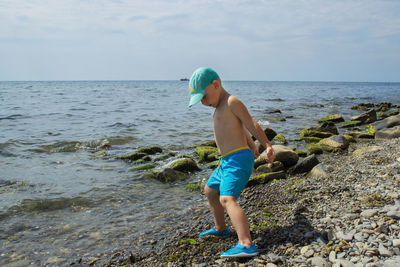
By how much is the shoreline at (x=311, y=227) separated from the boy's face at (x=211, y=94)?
163 cm

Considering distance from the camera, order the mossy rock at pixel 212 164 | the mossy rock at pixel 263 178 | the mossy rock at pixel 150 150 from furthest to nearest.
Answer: the mossy rock at pixel 150 150
the mossy rock at pixel 212 164
the mossy rock at pixel 263 178

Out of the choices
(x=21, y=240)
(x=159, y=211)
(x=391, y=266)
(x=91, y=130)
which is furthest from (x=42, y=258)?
(x=91, y=130)

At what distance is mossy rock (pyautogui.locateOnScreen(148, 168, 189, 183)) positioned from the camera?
22.9 ft

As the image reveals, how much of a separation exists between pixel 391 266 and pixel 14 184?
671 centimetres

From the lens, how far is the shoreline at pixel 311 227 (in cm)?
299

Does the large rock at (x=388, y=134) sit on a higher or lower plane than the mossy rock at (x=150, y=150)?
higher

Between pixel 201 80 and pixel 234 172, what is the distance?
110 cm

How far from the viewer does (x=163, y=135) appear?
1259 cm

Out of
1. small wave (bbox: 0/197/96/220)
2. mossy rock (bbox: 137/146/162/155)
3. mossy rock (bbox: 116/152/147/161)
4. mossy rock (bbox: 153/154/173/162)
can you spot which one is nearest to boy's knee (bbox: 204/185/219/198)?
small wave (bbox: 0/197/96/220)

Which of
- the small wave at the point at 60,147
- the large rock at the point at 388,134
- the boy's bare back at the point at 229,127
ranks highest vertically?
the boy's bare back at the point at 229,127

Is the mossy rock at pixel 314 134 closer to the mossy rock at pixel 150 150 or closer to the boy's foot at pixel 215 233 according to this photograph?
the mossy rock at pixel 150 150

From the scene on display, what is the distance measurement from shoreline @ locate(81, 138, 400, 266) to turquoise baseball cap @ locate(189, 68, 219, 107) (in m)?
1.75

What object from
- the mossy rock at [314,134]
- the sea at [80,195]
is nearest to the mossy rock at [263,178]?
the sea at [80,195]

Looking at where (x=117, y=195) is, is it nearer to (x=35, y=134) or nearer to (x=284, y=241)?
(x=284, y=241)
